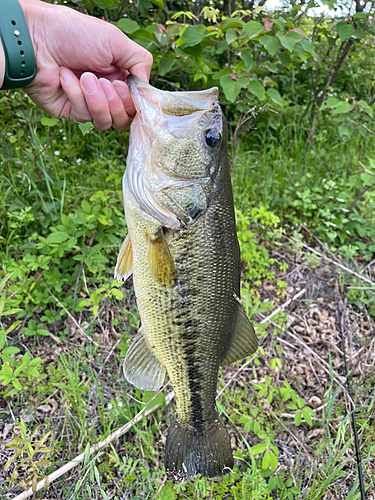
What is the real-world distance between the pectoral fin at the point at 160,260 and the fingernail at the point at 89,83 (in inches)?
28.3

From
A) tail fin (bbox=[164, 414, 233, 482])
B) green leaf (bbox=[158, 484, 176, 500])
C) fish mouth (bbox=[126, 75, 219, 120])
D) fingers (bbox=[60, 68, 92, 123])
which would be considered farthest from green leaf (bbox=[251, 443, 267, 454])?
fingers (bbox=[60, 68, 92, 123])

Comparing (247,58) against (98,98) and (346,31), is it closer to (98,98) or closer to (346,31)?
(346,31)

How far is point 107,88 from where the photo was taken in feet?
5.44

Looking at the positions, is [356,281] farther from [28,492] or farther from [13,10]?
[13,10]

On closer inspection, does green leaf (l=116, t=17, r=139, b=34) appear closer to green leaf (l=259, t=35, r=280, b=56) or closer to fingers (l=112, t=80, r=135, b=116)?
green leaf (l=259, t=35, r=280, b=56)

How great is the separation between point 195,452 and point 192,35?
9.51ft

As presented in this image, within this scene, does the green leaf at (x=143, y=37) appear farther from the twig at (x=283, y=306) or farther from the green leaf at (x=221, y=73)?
the twig at (x=283, y=306)

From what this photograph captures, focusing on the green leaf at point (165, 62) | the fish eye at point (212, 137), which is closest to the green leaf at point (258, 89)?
the green leaf at point (165, 62)

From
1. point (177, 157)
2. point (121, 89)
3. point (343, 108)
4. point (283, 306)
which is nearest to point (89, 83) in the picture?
point (121, 89)

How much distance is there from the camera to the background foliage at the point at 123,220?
220 cm

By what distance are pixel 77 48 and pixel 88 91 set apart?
0.28m

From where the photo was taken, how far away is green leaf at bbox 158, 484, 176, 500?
75.7 inches

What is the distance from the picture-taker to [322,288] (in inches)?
139

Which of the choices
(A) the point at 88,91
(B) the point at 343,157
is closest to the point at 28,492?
(A) the point at 88,91
